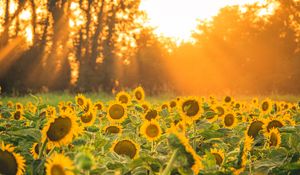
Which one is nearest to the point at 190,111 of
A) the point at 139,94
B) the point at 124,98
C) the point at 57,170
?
the point at 57,170

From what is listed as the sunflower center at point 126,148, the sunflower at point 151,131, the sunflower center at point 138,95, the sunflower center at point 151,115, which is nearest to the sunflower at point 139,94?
the sunflower center at point 138,95

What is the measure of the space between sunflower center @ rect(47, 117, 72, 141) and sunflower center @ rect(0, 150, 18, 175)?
176 millimetres

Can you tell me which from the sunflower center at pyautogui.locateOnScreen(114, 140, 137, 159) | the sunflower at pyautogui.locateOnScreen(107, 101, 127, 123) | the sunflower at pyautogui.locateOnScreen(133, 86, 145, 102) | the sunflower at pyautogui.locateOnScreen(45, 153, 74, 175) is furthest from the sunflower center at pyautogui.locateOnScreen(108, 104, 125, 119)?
the sunflower at pyautogui.locateOnScreen(45, 153, 74, 175)

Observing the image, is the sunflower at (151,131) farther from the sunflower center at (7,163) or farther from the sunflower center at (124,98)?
the sunflower center at (124,98)

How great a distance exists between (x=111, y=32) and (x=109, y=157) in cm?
2985

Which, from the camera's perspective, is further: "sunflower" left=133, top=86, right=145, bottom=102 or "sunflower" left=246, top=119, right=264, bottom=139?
"sunflower" left=133, top=86, right=145, bottom=102

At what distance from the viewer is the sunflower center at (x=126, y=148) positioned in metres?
2.12

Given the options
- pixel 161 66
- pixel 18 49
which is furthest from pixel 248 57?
pixel 18 49

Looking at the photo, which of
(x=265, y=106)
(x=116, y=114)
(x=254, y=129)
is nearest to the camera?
(x=254, y=129)

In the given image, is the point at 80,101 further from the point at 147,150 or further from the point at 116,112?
the point at 147,150

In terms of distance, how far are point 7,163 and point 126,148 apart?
0.65 meters

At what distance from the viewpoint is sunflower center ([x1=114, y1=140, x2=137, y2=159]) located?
6.97 ft

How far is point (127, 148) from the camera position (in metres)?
2.13

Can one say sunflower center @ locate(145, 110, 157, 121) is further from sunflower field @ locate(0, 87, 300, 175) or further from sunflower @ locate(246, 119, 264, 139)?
sunflower @ locate(246, 119, 264, 139)
